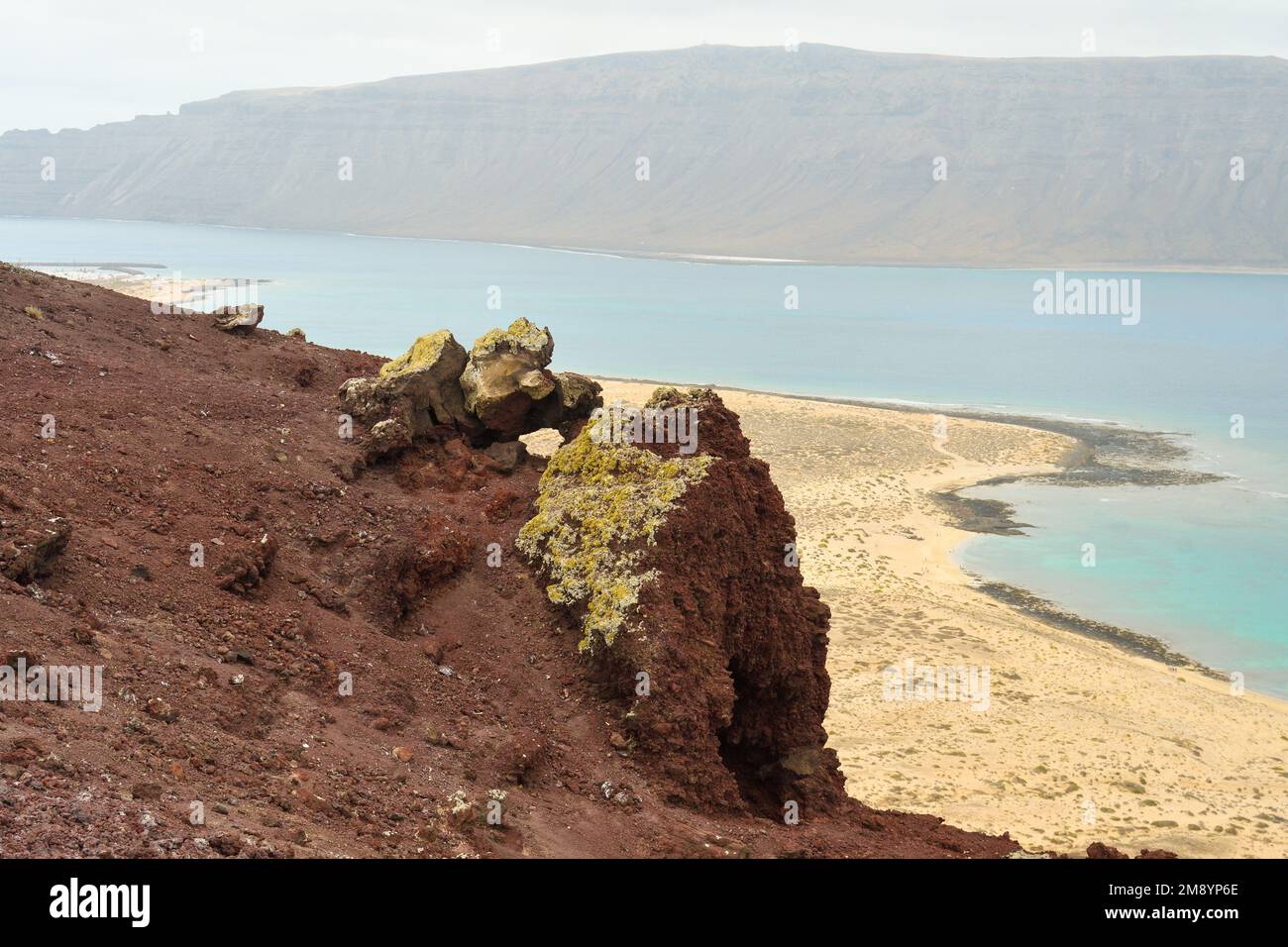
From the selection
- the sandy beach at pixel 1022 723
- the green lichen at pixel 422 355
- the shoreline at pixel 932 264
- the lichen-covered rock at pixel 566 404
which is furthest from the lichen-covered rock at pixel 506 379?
the shoreline at pixel 932 264

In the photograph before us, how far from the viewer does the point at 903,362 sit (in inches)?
2547

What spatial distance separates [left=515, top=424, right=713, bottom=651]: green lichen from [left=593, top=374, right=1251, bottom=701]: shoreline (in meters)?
15.2

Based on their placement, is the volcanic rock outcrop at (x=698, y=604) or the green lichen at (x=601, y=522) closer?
the volcanic rock outcrop at (x=698, y=604)

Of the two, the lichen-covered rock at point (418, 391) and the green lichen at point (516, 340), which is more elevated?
the green lichen at point (516, 340)

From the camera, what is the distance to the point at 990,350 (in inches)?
2822

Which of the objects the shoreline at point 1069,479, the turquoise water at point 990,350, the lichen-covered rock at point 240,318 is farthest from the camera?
the turquoise water at point 990,350

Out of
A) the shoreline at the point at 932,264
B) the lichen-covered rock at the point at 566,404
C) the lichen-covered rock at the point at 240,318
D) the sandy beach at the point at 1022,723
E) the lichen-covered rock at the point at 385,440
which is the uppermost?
the shoreline at the point at 932,264

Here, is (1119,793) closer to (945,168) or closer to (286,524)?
(286,524)

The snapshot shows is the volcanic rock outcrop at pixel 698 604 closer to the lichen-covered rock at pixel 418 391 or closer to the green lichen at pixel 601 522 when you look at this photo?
the green lichen at pixel 601 522

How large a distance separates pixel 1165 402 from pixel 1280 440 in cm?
803

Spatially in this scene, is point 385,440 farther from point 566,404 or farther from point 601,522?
point 601,522

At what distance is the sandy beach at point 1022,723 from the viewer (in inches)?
558

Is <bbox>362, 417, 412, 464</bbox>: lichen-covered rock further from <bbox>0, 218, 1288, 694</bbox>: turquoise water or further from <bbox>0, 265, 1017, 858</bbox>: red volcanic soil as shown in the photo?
<bbox>0, 218, 1288, 694</bbox>: turquoise water
